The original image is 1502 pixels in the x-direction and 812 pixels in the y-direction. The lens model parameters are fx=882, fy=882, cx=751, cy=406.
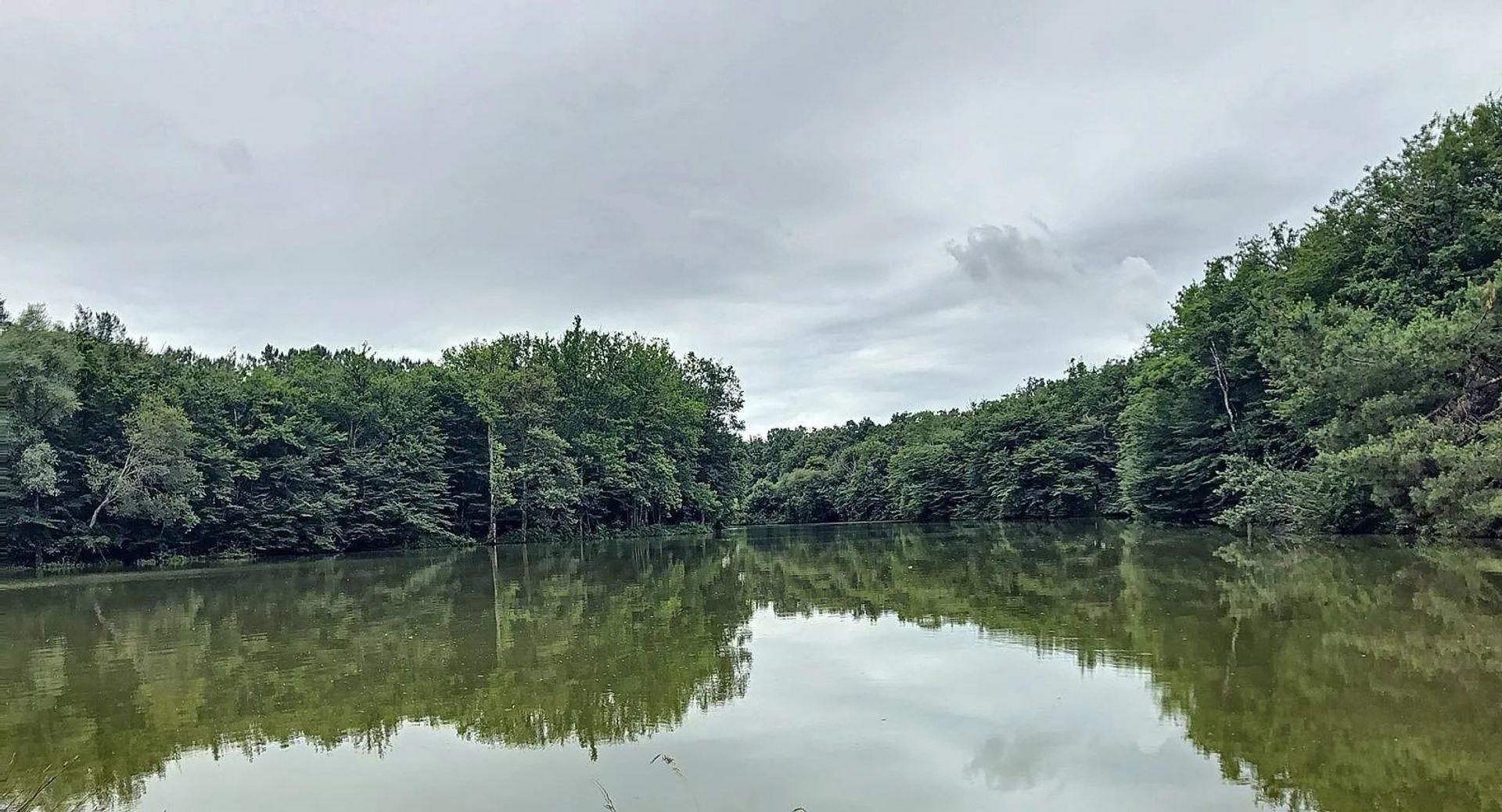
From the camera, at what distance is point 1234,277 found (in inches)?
1258

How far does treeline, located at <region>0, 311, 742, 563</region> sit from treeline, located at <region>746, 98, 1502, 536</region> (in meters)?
25.8

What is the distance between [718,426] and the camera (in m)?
59.6

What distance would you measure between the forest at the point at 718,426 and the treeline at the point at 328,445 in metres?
0.12

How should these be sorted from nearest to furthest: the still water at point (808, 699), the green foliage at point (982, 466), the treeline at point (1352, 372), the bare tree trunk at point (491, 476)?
the still water at point (808, 699), the treeline at point (1352, 372), the bare tree trunk at point (491, 476), the green foliage at point (982, 466)

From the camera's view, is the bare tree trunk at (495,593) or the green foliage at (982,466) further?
the green foliage at (982,466)

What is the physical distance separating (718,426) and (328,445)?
26201 mm

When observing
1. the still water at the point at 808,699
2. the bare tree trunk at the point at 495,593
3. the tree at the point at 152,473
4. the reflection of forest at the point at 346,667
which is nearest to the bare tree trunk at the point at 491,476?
the bare tree trunk at the point at 495,593

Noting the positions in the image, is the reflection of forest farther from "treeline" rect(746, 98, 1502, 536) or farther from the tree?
"treeline" rect(746, 98, 1502, 536)

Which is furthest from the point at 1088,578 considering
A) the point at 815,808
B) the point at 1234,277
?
the point at 1234,277

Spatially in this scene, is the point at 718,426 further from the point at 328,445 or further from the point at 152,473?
the point at 152,473

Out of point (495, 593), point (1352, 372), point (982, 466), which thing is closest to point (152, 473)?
point (495, 593)

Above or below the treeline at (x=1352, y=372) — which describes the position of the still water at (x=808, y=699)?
below

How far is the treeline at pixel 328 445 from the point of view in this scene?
1214 inches

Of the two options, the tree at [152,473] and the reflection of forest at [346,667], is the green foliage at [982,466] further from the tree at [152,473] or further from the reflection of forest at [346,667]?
the tree at [152,473]
